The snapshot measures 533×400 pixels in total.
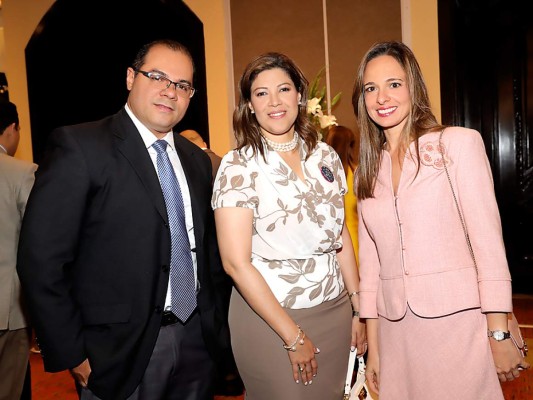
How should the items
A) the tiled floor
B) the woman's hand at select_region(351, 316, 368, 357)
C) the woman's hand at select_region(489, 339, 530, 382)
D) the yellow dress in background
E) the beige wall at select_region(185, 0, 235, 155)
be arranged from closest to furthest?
the woman's hand at select_region(489, 339, 530, 382) → the woman's hand at select_region(351, 316, 368, 357) → the tiled floor → the yellow dress in background → the beige wall at select_region(185, 0, 235, 155)

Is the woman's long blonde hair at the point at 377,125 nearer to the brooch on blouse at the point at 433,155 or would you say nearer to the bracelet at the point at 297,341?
the brooch on blouse at the point at 433,155

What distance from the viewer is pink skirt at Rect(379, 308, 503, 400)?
164 cm

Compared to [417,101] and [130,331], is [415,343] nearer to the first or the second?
[417,101]

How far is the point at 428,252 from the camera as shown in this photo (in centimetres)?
169

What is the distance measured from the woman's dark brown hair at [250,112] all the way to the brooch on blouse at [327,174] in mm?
97

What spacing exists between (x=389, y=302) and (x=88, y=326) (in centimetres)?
105

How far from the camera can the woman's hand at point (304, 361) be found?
190 cm

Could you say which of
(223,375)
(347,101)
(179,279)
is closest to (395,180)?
(179,279)

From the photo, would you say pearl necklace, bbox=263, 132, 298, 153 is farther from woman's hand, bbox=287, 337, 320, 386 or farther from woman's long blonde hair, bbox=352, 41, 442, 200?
woman's hand, bbox=287, 337, 320, 386

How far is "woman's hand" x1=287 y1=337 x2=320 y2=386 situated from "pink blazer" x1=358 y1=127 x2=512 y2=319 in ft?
1.09

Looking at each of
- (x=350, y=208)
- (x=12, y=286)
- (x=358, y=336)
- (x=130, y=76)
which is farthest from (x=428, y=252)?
(x=12, y=286)

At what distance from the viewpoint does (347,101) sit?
560 centimetres

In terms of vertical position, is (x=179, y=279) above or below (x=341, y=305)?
above

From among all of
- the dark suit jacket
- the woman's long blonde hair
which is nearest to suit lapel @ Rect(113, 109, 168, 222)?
the dark suit jacket
